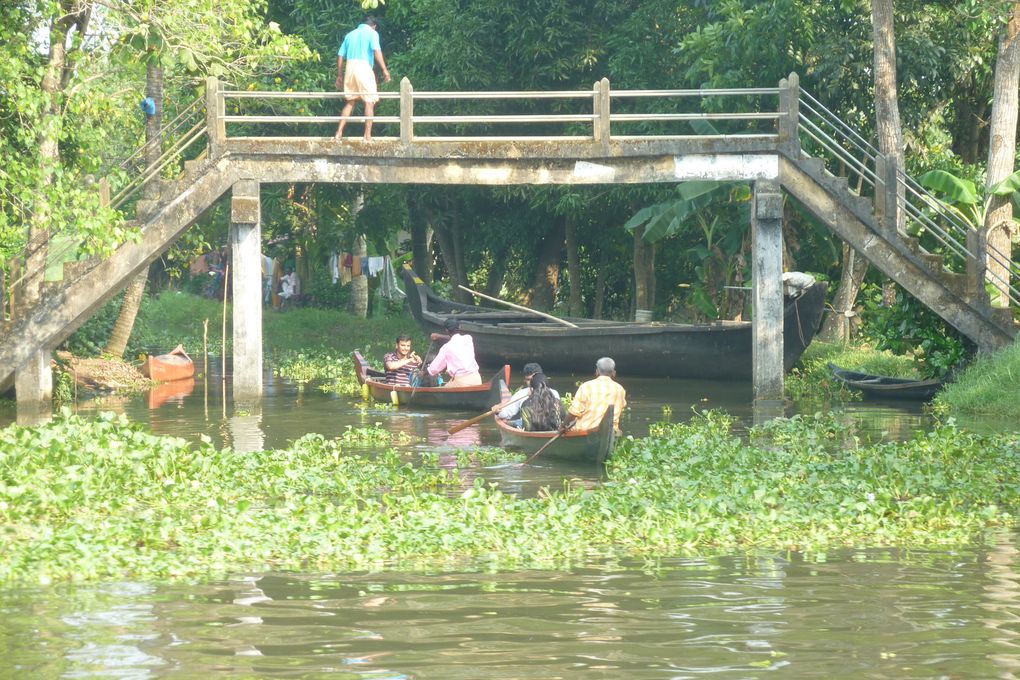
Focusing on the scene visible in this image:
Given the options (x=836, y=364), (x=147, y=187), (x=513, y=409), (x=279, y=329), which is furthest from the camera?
(x=279, y=329)

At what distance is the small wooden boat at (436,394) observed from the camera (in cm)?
2006

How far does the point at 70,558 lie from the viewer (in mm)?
9719

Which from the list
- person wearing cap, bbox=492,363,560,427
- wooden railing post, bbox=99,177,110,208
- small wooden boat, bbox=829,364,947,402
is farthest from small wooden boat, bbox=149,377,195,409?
small wooden boat, bbox=829,364,947,402

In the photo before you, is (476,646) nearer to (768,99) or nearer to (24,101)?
(24,101)

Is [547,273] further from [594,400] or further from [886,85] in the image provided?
[594,400]

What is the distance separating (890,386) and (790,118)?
4379mm

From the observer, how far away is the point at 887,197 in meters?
20.8

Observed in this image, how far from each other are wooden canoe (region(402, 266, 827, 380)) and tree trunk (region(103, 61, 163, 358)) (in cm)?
627

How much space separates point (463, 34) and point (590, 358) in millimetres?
→ 8224

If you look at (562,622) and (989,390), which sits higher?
(989,390)

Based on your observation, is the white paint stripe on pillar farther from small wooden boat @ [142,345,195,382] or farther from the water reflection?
the water reflection

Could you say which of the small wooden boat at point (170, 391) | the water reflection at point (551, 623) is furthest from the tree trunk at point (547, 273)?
the water reflection at point (551, 623)

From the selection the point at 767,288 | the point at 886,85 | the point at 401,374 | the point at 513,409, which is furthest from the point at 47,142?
the point at 886,85

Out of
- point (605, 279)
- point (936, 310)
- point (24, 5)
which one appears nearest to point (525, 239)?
point (605, 279)
